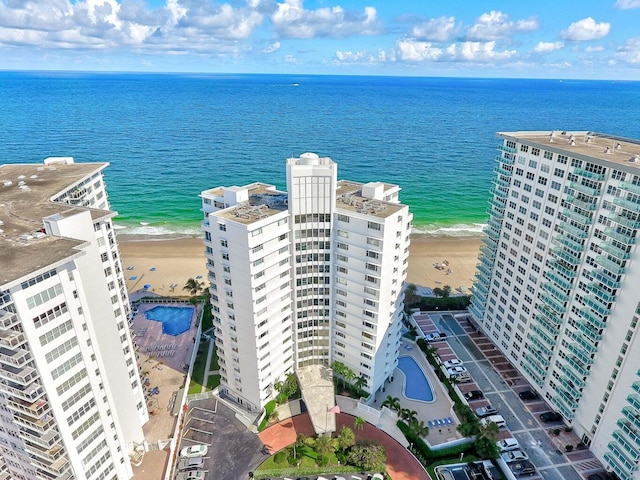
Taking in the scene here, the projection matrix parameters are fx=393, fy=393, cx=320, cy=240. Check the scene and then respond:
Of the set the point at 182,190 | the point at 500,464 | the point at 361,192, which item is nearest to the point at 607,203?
the point at 361,192

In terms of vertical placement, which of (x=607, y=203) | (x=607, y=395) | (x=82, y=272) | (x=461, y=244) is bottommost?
(x=461, y=244)

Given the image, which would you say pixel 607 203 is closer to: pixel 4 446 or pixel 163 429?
pixel 163 429

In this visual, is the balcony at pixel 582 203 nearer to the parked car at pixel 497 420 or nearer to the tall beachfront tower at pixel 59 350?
the parked car at pixel 497 420

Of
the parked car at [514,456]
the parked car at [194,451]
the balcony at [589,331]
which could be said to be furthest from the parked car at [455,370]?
the parked car at [194,451]

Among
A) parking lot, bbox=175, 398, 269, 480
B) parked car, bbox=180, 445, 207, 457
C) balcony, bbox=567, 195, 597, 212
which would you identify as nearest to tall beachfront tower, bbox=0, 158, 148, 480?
parked car, bbox=180, 445, 207, 457

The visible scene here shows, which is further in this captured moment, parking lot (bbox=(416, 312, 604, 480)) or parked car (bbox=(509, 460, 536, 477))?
parking lot (bbox=(416, 312, 604, 480))

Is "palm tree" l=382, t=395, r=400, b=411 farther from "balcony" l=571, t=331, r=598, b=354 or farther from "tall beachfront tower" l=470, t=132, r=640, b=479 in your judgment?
"balcony" l=571, t=331, r=598, b=354

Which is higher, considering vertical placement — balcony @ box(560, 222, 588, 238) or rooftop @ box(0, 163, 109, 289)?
rooftop @ box(0, 163, 109, 289)
